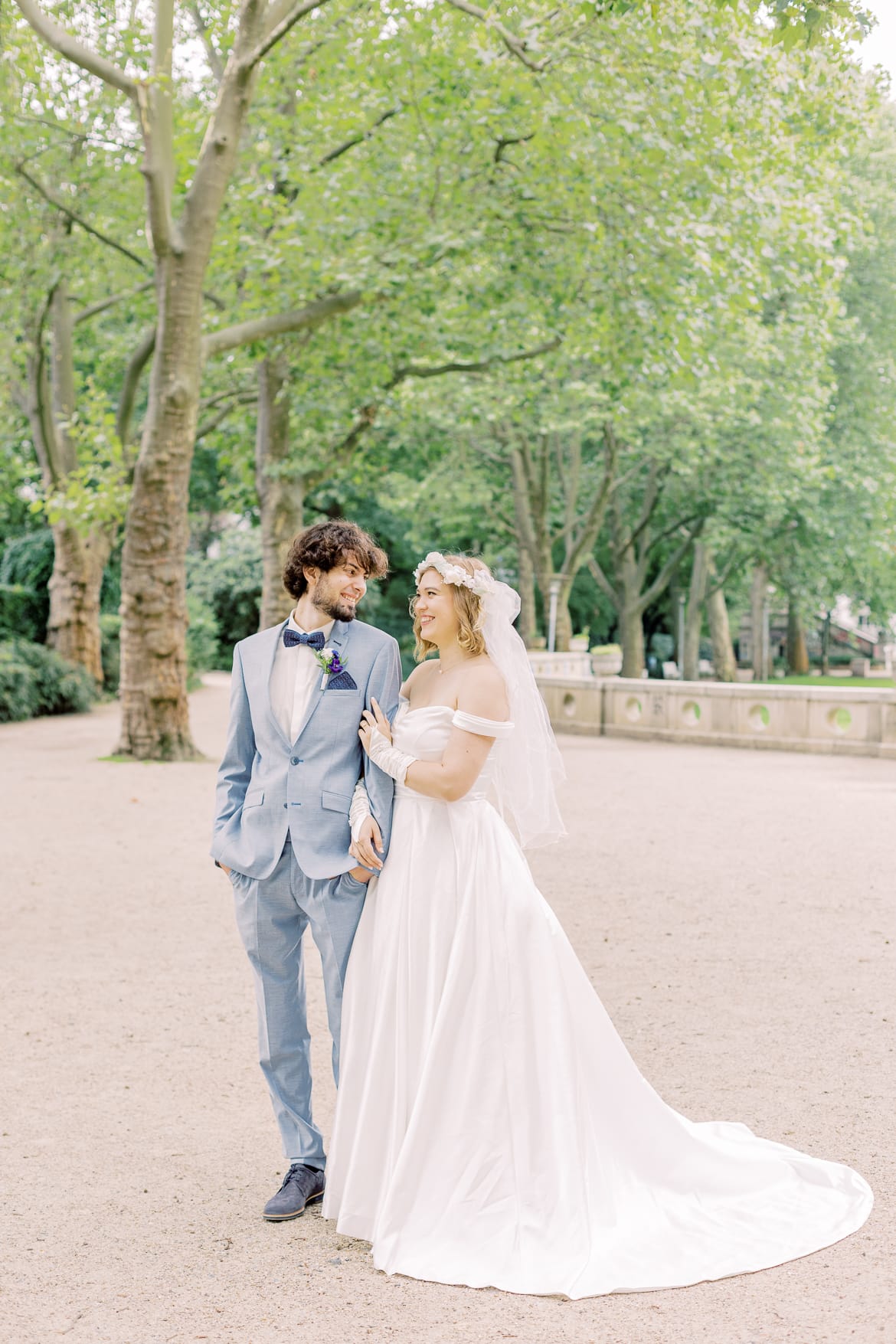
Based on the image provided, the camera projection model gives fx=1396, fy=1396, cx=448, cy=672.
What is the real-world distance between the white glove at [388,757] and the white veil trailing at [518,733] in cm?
37

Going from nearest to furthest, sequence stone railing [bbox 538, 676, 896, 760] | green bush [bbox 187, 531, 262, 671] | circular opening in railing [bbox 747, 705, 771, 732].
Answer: stone railing [bbox 538, 676, 896, 760], circular opening in railing [bbox 747, 705, 771, 732], green bush [bbox 187, 531, 262, 671]

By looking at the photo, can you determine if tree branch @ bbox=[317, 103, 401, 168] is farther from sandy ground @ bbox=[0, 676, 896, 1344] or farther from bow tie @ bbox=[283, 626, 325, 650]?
bow tie @ bbox=[283, 626, 325, 650]

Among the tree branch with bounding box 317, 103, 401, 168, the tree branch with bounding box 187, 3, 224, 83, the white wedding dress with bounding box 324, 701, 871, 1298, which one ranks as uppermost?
the tree branch with bounding box 187, 3, 224, 83

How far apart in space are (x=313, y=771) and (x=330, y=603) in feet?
1.62

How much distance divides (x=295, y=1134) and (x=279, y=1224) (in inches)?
10.8

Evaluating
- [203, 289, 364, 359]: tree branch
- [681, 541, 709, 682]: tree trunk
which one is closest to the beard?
[203, 289, 364, 359]: tree branch

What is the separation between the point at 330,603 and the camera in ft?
13.4

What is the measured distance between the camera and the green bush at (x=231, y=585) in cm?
4166

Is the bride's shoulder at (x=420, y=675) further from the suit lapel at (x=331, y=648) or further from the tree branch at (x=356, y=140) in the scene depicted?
the tree branch at (x=356, y=140)

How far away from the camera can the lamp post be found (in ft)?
97.9

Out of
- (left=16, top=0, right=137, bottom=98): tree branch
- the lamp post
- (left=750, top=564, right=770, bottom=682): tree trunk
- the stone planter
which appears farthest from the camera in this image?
(left=750, top=564, right=770, bottom=682): tree trunk

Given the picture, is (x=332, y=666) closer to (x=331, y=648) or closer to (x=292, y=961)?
(x=331, y=648)

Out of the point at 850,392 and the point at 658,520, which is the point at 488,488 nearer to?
the point at 658,520

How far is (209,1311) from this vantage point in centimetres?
343
